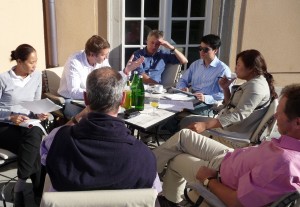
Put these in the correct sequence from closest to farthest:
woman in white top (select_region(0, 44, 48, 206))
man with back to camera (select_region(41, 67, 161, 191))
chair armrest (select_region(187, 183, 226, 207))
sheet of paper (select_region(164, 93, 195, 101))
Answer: man with back to camera (select_region(41, 67, 161, 191)) < chair armrest (select_region(187, 183, 226, 207)) < woman in white top (select_region(0, 44, 48, 206)) < sheet of paper (select_region(164, 93, 195, 101))

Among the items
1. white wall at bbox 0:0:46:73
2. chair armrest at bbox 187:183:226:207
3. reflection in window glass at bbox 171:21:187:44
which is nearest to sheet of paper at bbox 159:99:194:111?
chair armrest at bbox 187:183:226:207

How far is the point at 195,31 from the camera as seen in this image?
6195mm

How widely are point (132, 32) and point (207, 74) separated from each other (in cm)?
224

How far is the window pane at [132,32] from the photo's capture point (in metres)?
5.84

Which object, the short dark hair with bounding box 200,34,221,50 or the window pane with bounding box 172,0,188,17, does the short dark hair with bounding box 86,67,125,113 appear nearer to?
the short dark hair with bounding box 200,34,221,50

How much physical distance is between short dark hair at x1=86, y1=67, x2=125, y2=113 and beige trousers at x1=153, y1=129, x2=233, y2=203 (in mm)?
1048

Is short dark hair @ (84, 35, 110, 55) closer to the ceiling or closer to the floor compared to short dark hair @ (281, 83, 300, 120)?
closer to the ceiling

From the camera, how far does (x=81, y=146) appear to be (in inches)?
61.8

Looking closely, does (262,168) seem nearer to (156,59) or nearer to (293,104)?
(293,104)

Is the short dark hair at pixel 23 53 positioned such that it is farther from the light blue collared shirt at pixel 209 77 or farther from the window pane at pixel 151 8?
the window pane at pixel 151 8

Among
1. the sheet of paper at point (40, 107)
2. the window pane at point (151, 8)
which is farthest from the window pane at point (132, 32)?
the sheet of paper at point (40, 107)

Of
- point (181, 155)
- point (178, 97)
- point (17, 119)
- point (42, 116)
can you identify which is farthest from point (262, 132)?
point (17, 119)

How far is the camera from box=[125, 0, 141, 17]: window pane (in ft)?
18.8

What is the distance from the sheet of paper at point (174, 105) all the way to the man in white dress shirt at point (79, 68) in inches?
24.3
